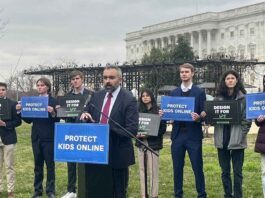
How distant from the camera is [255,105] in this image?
754 cm

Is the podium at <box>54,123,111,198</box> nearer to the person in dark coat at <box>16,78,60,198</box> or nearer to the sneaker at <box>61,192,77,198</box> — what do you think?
the person in dark coat at <box>16,78,60,198</box>

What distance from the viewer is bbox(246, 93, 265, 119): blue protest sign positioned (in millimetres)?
7488

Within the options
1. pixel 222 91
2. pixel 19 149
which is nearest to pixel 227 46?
pixel 19 149

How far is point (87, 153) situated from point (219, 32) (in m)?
106

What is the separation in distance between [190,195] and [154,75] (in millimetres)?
13671

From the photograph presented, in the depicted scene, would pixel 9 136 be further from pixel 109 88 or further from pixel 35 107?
pixel 109 88

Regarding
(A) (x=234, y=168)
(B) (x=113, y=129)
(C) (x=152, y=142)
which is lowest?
(A) (x=234, y=168)

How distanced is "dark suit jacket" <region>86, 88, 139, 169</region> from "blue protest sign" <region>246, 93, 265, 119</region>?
2056 mm

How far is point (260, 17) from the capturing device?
97250 mm

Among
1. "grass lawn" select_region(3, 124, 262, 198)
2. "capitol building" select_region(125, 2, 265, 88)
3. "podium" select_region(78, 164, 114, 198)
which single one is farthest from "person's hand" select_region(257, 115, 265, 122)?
"capitol building" select_region(125, 2, 265, 88)

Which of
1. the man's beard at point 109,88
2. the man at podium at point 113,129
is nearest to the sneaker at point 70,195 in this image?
the man at podium at point 113,129

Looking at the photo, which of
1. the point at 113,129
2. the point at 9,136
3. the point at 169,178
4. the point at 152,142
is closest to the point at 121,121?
the point at 113,129

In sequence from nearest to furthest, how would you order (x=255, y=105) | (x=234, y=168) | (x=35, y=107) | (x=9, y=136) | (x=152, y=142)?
(x=255, y=105)
(x=234, y=168)
(x=152, y=142)
(x=35, y=107)
(x=9, y=136)

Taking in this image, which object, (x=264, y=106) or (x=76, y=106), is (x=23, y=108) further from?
(x=264, y=106)
